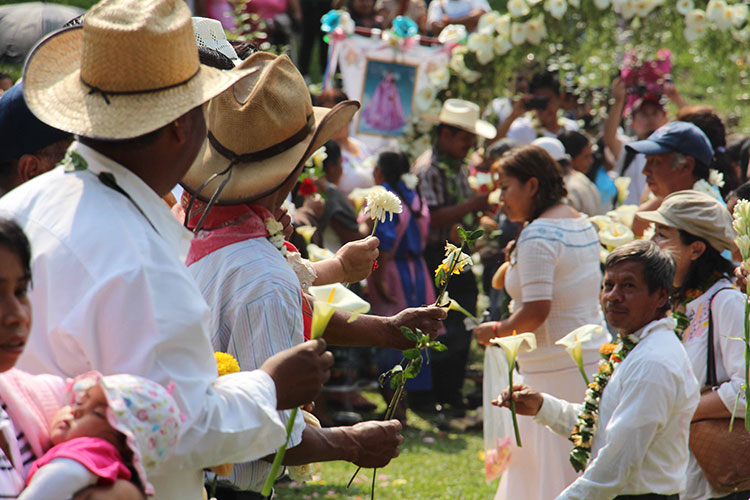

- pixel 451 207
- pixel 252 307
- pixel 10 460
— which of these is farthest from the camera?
pixel 451 207

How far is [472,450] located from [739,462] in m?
3.70

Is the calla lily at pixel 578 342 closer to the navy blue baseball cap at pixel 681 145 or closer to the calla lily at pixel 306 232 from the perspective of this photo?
the navy blue baseball cap at pixel 681 145

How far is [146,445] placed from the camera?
1808 mm

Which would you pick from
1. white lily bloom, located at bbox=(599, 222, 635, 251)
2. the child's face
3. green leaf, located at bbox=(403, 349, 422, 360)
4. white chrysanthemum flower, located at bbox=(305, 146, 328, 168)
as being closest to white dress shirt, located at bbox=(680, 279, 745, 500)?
white lily bloom, located at bbox=(599, 222, 635, 251)

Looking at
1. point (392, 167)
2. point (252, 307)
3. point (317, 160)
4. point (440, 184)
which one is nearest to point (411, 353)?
point (252, 307)

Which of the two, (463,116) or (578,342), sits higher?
(578,342)

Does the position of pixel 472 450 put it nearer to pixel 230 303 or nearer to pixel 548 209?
pixel 548 209

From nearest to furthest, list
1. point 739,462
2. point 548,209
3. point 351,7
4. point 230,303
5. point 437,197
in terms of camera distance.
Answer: point 230,303, point 739,462, point 548,209, point 437,197, point 351,7

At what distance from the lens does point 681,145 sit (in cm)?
572

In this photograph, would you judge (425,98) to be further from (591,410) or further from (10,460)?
(10,460)

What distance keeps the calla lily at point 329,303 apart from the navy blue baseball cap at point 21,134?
3.73 ft

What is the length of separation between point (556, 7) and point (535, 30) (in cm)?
30

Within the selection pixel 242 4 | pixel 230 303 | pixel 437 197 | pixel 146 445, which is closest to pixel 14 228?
pixel 146 445

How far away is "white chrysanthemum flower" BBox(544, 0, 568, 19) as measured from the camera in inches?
347
